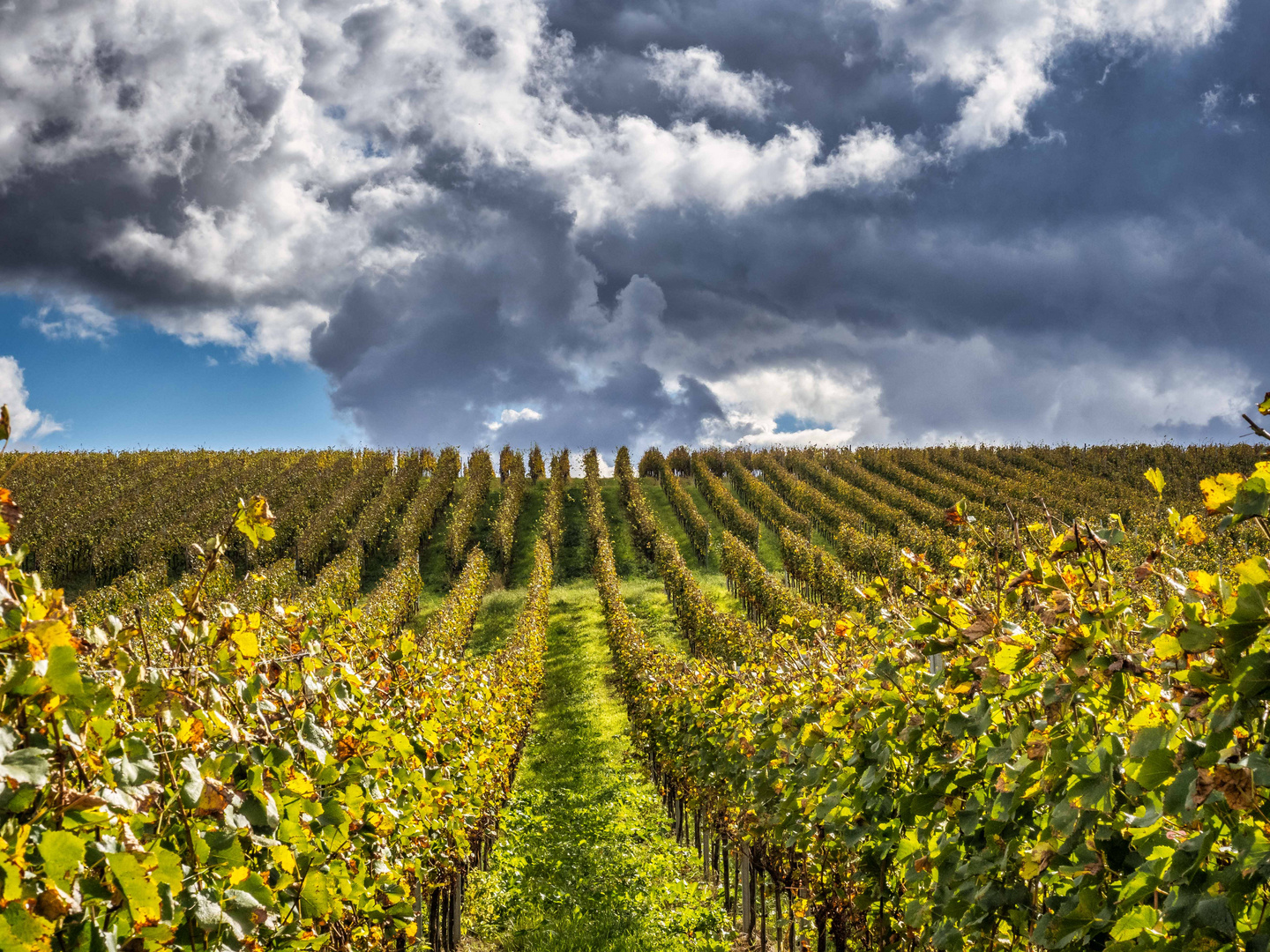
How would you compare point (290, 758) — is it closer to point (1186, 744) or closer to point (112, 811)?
point (112, 811)

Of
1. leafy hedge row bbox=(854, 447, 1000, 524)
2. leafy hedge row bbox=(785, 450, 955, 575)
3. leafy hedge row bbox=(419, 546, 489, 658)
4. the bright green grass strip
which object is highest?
leafy hedge row bbox=(854, 447, 1000, 524)

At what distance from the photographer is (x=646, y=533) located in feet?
153

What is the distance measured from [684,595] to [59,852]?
31.0 meters

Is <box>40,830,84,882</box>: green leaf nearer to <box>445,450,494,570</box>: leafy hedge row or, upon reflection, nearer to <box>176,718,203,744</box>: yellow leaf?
<box>176,718,203,744</box>: yellow leaf

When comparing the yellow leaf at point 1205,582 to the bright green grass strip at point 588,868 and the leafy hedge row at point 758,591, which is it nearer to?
the bright green grass strip at point 588,868

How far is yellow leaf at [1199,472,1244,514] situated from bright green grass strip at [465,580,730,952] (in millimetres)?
7896

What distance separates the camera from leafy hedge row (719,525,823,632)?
1093 inches

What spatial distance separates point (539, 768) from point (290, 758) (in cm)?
1500

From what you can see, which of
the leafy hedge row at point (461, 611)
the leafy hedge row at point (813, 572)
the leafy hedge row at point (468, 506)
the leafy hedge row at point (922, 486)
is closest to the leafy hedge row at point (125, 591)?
the leafy hedge row at point (461, 611)

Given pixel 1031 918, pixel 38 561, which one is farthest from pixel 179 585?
pixel 1031 918

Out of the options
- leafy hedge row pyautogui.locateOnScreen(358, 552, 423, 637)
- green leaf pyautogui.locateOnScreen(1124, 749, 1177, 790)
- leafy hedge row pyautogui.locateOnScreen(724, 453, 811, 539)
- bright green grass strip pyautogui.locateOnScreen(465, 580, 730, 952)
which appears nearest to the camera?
green leaf pyautogui.locateOnScreen(1124, 749, 1177, 790)

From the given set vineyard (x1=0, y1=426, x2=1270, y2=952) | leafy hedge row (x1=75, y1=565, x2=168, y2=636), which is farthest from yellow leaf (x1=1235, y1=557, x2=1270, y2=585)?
leafy hedge row (x1=75, y1=565, x2=168, y2=636)

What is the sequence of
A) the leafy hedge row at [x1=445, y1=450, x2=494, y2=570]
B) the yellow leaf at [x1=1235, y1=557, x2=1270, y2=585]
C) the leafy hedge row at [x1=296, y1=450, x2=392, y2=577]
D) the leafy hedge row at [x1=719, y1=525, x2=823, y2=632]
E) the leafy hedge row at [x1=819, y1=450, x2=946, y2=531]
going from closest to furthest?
the yellow leaf at [x1=1235, y1=557, x2=1270, y2=585]
the leafy hedge row at [x1=719, y1=525, x2=823, y2=632]
the leafy hedge row at [x1=296, y1=450, x2=392, y2=577]
the leafy hedge row at [x1=445, y1=450, x2=494, y2=570]
the leafy hedge row at [x1=819, y1=450, x2=946, y2=531]

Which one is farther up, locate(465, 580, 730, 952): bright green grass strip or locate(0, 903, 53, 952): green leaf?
locate(0, 903, 53, 952): green leaf
